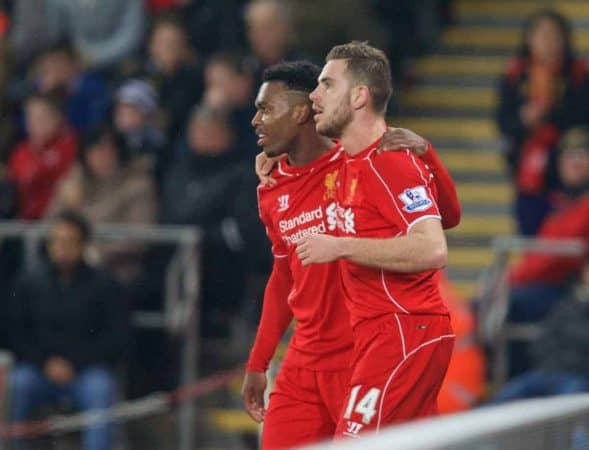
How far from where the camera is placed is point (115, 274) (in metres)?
12.4

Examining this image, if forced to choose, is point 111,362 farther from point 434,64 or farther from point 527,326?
point 434,64

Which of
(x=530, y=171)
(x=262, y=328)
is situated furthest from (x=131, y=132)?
(x=262, y=328)

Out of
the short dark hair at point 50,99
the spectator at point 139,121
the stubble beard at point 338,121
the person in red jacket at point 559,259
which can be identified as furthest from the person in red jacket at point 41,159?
the stubble beard at point 338,121

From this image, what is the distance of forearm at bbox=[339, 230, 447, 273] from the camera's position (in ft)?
21.6

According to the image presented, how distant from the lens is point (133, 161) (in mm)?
12781

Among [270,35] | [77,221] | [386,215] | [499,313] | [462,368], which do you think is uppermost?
[270,35]

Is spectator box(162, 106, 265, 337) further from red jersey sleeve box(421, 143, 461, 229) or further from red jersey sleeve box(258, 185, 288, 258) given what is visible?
red jersey sleeve box(421, 143, 461, 229)

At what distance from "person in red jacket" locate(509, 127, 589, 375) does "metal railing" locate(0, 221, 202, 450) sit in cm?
208

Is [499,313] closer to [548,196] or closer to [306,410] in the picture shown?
[548,196]

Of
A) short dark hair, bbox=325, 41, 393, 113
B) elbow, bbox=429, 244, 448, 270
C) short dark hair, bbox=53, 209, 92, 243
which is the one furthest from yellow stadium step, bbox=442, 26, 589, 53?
elbow, bbox=429, 244, 448, 270

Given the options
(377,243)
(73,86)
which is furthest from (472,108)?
(377,243)

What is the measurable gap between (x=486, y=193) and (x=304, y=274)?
639 centimetres

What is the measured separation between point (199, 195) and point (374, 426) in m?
5.55

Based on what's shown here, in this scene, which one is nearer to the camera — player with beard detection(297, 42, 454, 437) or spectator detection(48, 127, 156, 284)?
player with beard detection(297, 42, 454, 437)
